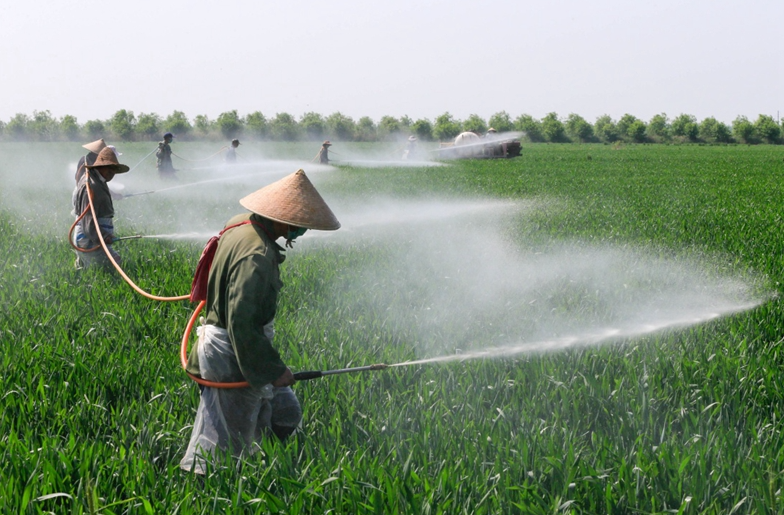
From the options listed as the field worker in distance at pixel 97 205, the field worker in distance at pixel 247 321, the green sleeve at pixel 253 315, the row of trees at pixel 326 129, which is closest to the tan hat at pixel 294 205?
the field worker in distance at pixel 247 321

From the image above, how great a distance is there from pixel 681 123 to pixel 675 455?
144754mm

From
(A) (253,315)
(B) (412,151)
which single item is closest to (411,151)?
(B) (412,151)

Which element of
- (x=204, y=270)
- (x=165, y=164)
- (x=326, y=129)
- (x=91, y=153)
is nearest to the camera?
(x=204, y=270)

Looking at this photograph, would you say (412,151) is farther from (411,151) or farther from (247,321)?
(247,321)

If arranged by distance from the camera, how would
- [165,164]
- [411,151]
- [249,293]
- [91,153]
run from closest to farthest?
[249,293] < [91,153] < [165,164] < [411,151]

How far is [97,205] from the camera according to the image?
7629 mm

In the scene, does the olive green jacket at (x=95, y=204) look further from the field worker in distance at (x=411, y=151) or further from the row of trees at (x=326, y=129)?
the row of trees at (x=326, y=129)

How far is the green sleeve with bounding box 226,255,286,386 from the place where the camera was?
10.2ft

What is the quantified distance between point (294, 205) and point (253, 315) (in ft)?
1.73

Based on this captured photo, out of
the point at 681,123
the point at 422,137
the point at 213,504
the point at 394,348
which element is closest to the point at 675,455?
the point at 213,504

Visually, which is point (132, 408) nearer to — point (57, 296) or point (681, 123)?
point (57, 296)

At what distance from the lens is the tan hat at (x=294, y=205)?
10.5 feet

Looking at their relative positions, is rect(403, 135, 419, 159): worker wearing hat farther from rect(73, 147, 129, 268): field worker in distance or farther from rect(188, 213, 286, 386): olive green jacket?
rect(188, 213, 286, 386): olive green jacket

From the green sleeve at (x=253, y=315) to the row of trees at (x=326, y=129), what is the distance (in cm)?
8964
